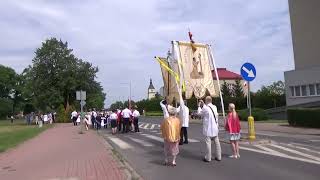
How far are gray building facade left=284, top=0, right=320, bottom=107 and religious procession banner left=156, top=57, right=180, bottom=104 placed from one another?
2902cm

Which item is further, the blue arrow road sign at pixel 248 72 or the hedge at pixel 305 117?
the hedge at pixel 305 117

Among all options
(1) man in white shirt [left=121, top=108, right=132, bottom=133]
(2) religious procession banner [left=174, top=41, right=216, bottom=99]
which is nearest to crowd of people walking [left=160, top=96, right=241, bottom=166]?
(2) religious procession banner [left=174, top=41, right=216, bottom=99]

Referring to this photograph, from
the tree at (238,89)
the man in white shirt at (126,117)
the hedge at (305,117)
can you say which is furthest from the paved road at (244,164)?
the tree at (238,89)

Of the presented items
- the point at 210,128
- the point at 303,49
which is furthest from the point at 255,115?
the point at 210,128

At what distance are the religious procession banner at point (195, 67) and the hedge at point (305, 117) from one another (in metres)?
12.4

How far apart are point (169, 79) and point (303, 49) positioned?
1568 inches

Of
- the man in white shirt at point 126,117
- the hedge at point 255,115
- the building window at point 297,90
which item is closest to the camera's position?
the man in white shirt at point 126,117

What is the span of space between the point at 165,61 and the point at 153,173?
7698mm

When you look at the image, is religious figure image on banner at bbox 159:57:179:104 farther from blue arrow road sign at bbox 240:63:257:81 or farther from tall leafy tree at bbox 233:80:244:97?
tall leafy tree at bbox 233:80:244:97

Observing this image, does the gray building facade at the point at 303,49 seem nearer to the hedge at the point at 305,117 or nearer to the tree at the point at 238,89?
the hedge at the point at 305,117

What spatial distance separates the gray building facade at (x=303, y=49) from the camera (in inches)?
1804

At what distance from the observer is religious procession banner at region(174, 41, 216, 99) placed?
56.4 ft

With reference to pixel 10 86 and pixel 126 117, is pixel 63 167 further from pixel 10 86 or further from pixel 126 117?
pixel 10 86

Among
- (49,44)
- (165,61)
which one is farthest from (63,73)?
(165,61)
